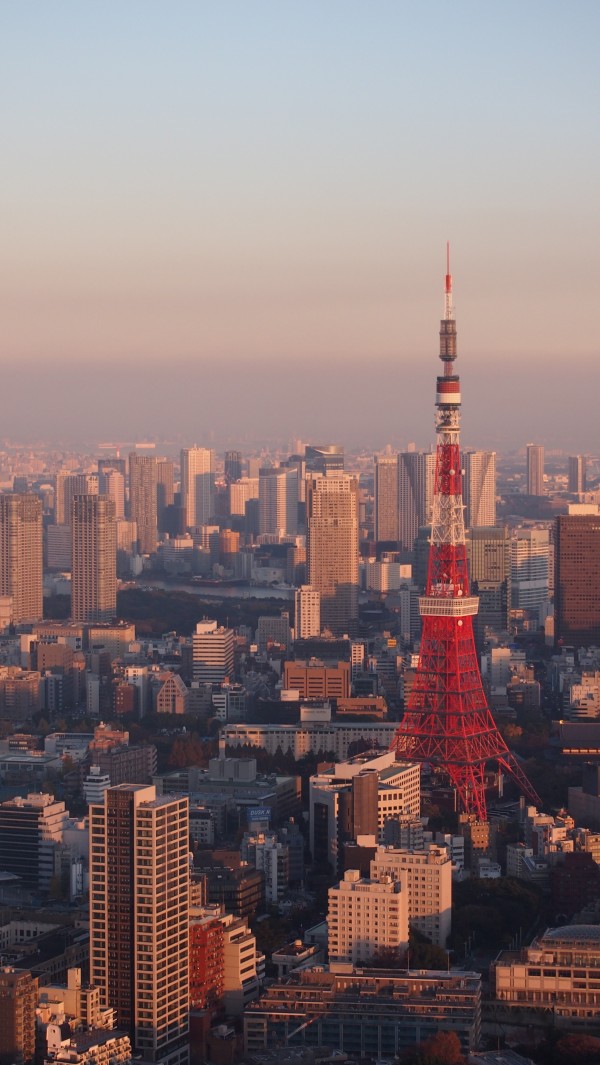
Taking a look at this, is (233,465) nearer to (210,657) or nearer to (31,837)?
(210,657)

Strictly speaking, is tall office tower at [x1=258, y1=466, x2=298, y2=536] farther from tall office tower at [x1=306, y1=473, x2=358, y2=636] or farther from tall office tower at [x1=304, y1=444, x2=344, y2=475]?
tall office tower at [x1=306, y1=473, x2=358, y2=636]

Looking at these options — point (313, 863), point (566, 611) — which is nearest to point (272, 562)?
point (566, 611)

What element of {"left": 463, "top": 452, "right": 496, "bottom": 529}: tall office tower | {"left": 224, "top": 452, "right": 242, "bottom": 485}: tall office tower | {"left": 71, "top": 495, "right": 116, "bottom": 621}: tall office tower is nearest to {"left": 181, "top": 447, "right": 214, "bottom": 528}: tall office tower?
{"left": 224, "top": 452, "right": 242, "bottom": 485}: tall office tower

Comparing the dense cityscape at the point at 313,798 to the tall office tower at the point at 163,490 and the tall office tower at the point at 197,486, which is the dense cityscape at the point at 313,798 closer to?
the tall office tower at the point at 163,490

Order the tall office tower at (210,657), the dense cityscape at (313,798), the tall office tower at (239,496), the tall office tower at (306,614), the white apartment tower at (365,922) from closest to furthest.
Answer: the dense cityscape at (313,798) < the white apartment tower at (365,922) < the tall office tower at (210,657) < the tall office tower at (306,614) < the tall office tower at (239,496)

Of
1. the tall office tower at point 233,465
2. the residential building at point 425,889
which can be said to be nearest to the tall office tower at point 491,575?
the residential building at point 425,889

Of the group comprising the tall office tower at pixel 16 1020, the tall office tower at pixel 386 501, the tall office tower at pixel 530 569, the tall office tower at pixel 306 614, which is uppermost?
the tall office tower at pixel 386 501
